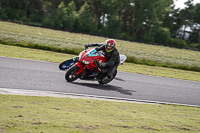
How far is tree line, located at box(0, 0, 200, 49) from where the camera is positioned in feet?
198

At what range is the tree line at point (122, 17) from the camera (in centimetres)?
6050

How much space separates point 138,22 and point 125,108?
66.9 m

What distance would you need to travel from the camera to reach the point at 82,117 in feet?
16.6

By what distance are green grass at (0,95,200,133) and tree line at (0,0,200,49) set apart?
164ft

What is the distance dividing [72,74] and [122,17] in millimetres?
71534

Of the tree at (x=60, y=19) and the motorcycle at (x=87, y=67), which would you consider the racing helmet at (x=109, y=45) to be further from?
the tree at (x=60, y=19)

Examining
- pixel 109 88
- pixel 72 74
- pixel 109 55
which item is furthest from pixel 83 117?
pixel 109 55

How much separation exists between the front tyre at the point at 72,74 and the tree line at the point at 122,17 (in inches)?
1866

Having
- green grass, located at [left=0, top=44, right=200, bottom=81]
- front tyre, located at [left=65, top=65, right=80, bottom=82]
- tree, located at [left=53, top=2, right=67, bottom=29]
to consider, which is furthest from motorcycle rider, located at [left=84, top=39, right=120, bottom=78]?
tree, located at [left=53, top=2, right=67, bottom=29]

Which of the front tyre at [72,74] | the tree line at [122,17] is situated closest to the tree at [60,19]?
the tree line at [122,17]

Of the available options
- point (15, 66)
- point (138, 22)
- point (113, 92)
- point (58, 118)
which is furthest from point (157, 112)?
point (138, 22)

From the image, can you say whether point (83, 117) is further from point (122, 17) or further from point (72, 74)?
point (122, 17)

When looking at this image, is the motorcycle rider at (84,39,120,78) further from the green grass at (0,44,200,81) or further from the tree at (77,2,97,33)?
the tree at (77,2,97,33)

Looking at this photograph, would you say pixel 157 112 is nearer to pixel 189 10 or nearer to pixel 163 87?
pixel 163 87
